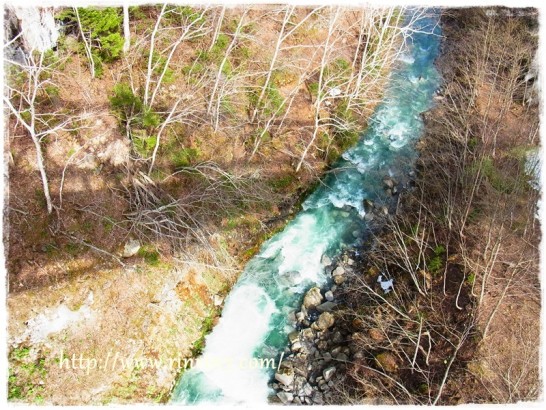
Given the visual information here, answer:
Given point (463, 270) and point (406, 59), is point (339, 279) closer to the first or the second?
point (463, 270)

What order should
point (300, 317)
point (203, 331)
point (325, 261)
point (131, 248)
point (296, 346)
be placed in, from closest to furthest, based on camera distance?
1. point (131, 248)
2. point (203, 331)
3. point (296, 346)
4. point (300, 317)
5. point (325, 261)

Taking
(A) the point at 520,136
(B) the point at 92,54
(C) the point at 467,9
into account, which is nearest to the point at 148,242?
(B) the point at 92,54

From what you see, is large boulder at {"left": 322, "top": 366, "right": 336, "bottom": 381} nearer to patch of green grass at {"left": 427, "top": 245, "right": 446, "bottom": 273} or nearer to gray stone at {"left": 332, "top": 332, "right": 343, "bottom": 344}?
gray stone at {"left": 332, "top": 332, "right": 343, "bottom": 344}

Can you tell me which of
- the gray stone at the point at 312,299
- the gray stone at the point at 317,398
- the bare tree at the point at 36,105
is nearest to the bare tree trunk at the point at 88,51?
the bare tree at the point at 36,105

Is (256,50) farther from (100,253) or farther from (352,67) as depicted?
(100,253)

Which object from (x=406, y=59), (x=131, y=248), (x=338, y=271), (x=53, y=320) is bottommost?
(x=53, y=320)

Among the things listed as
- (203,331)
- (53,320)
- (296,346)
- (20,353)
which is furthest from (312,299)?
(20,353)

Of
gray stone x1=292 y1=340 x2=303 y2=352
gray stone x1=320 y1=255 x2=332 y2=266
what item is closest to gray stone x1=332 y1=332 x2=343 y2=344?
gray stone x1=292 y1=340 x2=303 y2=352

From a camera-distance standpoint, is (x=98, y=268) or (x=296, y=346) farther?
(x=296, y=346)
